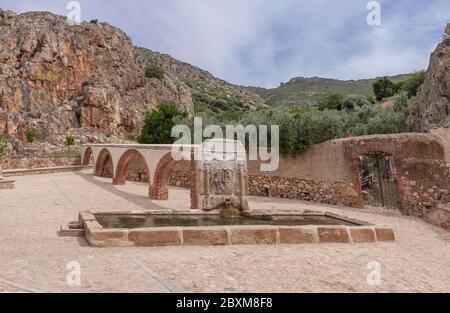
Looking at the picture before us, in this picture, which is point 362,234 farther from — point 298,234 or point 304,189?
point 304,189

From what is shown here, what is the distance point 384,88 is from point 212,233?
174 ft

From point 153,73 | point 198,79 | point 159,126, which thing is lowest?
point 159,126

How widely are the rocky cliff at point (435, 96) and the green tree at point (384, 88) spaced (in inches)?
1130

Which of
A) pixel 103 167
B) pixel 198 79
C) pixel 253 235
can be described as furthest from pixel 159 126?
pixel 198 79

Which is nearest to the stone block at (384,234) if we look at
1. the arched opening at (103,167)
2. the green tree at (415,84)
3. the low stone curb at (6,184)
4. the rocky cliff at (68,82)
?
the low stone curb at (6,184)

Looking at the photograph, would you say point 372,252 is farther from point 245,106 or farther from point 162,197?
point 245,106

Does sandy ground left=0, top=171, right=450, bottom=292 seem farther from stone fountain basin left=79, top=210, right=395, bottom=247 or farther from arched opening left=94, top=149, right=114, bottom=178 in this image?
arched opening left=94, top=149, right=114, bottom=178

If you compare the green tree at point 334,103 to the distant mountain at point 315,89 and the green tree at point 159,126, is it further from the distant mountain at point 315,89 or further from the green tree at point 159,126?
the distant mountain at point 315,89

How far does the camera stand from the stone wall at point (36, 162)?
2895 cm

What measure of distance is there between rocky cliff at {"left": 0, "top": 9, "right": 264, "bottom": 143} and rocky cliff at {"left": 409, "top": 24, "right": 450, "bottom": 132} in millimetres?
40445

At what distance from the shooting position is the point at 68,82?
5475 cm

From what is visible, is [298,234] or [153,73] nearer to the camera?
[298,234]

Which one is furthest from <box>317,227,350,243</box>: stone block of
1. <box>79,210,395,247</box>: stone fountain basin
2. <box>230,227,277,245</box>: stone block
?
<box>230,227,277,245</box>: stone block

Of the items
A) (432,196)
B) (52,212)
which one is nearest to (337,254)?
(432,196)
